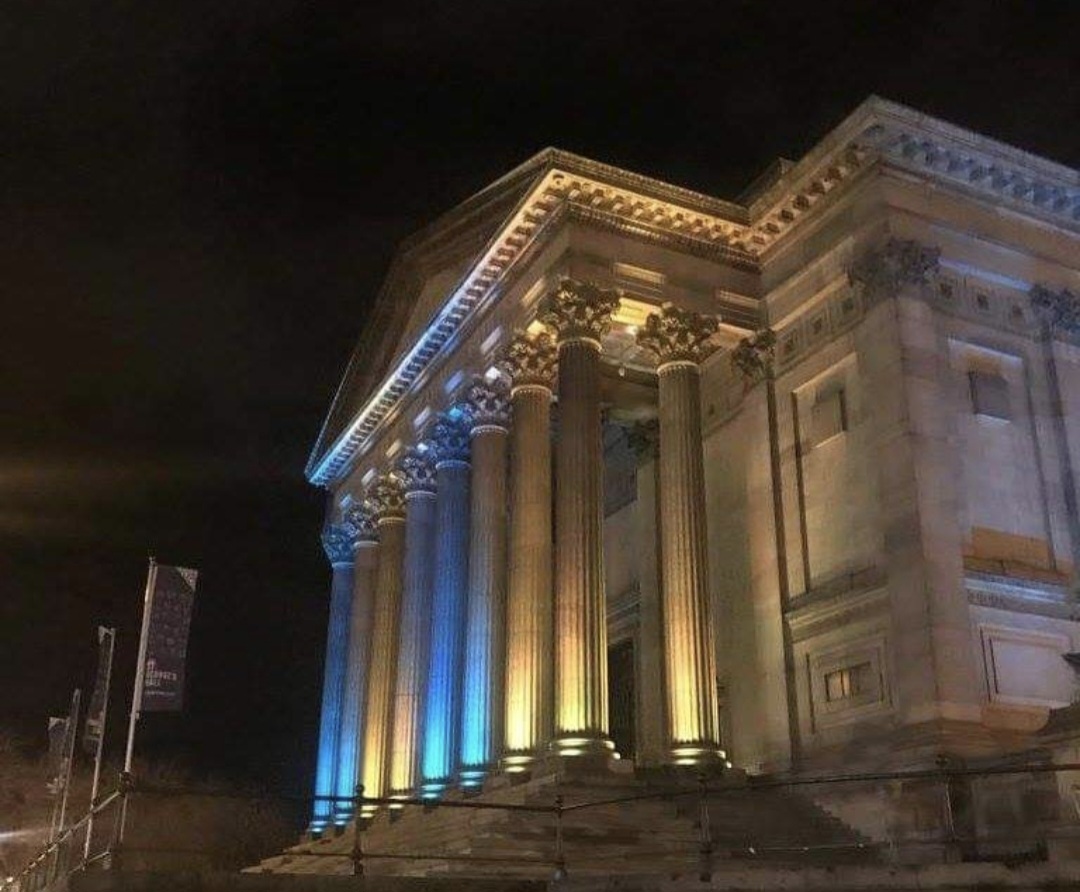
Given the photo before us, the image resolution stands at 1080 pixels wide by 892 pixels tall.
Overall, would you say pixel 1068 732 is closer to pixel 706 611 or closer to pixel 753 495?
pixel 706 611

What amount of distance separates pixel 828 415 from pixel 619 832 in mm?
9949

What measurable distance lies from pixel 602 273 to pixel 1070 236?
414 inches

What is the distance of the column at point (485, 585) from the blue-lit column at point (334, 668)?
1033cm

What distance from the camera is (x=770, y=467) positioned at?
26141 millimetres

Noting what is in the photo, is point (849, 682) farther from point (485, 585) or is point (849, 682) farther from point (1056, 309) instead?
point (1056, 309)

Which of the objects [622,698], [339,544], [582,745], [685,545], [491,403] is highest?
[491,403]

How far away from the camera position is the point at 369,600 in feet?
121

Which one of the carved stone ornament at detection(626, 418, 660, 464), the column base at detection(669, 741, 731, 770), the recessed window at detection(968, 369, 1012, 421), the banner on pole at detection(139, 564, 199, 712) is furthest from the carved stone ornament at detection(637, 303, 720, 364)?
the banner on pole at detection(139, 564, 199, 712)

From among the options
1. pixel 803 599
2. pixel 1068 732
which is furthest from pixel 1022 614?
pixel 1068 732

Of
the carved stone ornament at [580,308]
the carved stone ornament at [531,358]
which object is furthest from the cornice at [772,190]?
the carved stone ornament at [531,358]

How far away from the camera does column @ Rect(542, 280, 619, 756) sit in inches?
887

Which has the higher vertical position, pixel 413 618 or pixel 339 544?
pixel 339 544

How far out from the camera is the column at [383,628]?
32.6 metres

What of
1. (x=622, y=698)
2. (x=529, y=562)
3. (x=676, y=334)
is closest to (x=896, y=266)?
(x=676, y=334)
